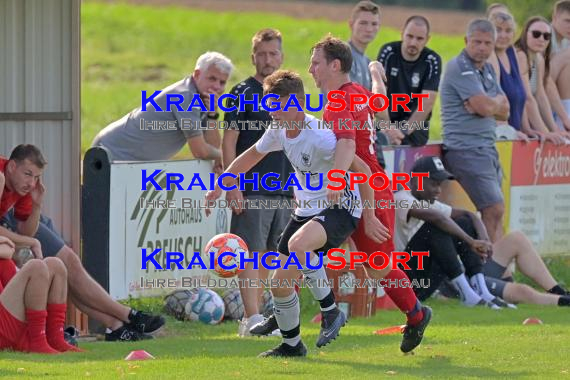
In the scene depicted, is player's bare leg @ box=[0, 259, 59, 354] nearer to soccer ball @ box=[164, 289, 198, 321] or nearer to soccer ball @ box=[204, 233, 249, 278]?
soccer ball @ box=[204, 233, 249, 278]

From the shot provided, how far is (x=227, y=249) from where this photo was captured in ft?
42.3

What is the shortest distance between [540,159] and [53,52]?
7399mm

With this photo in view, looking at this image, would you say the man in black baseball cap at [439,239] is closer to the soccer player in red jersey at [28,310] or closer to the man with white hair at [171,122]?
the man with white hair at [171,122]

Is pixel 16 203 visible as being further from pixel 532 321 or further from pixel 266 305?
pixel 532 321

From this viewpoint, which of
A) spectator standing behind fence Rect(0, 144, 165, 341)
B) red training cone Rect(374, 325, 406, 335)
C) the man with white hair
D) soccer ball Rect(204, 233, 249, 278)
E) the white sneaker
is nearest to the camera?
spectator standing behind fence Rect(0, 144, 165, 341)

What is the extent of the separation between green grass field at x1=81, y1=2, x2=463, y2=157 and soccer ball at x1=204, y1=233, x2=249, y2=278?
30220mm

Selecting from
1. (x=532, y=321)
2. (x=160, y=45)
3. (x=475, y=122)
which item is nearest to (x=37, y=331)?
(x=532, y=321)

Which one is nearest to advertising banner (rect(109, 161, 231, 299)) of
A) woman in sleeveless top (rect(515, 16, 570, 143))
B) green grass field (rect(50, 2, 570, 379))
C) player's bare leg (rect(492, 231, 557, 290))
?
green grass field (rect(50, 2, 570, 379))

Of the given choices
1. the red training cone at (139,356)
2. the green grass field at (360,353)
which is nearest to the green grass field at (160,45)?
the green grass field at (360,353)

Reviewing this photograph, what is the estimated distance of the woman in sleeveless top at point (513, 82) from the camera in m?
17.8

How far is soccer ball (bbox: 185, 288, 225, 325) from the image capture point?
14102 millimetres

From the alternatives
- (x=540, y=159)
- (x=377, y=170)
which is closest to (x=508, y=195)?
(x=540, y=159)

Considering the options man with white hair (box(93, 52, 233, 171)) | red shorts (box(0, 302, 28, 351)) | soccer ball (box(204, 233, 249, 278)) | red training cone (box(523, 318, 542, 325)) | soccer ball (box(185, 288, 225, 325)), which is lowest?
red training cone (box(523, 318, 542, 325))

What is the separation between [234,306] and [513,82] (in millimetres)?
5457
